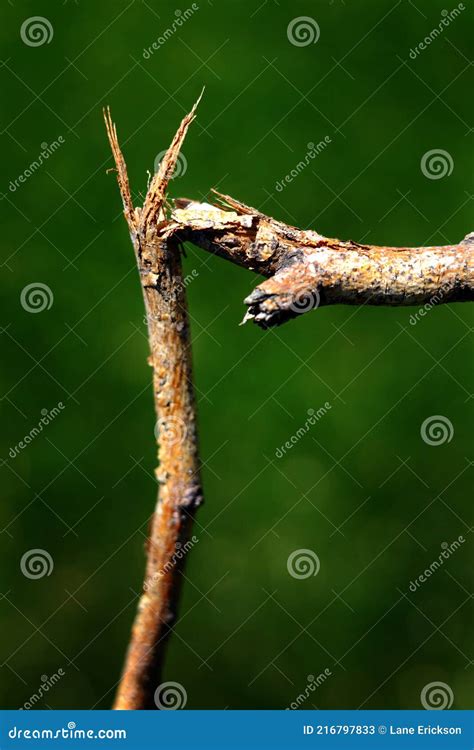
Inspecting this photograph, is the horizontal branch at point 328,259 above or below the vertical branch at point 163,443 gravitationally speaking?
above

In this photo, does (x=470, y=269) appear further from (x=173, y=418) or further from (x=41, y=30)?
(x=41, y=30)

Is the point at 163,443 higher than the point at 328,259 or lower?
lower

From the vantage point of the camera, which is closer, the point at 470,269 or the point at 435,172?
the point at 470,269

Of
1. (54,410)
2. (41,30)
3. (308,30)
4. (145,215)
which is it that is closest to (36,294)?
(54,410)

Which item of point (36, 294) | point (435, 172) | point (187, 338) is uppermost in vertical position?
point (435, 172)
